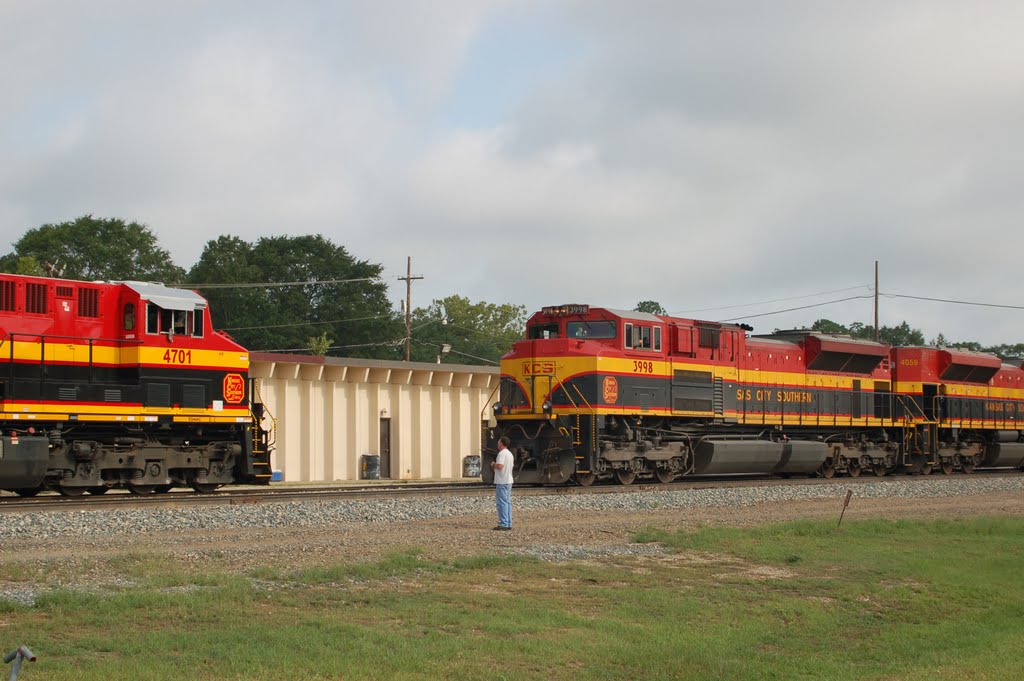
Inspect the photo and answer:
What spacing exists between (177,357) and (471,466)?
1691 cm

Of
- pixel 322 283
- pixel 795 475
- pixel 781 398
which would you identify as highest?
pixel 322 283

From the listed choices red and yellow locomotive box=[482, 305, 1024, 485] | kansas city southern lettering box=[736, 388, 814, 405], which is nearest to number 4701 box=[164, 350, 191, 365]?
red and yellow locomotive box=[482, 305, 1024, 485]

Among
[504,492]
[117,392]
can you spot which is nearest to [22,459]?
[117,392]

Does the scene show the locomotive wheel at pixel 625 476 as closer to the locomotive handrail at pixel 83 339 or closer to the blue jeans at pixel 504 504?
the blue jeans at pixel 504 504

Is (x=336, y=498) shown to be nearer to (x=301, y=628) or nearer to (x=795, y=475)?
(x=301, y=628)

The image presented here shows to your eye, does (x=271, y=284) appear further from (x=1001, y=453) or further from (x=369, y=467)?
(x=1001, y=453)

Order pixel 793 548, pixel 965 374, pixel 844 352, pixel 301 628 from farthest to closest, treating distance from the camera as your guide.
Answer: pixel 965 374 < pixel 844 352 < pixel 793 548 < pixel 301 628

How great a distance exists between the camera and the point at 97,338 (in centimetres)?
2097

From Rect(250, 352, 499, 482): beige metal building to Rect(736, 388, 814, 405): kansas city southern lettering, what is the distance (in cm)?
728

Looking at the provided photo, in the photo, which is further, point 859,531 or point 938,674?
point 859,531

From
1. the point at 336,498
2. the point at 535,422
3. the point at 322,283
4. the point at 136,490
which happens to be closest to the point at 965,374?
the point at 535,422

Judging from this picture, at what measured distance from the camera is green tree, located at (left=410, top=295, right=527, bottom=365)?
318 ft

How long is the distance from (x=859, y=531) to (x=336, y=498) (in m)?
9.75

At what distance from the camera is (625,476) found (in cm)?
2600
